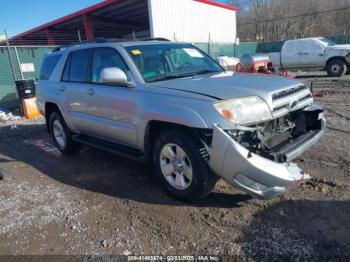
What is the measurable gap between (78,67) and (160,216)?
293 centimetres

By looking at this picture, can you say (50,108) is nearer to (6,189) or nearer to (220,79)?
(6,189)

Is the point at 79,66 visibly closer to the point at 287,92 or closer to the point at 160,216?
the point at 160,216

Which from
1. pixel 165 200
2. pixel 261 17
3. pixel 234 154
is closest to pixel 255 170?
pixel 234 154

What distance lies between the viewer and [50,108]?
6.16m

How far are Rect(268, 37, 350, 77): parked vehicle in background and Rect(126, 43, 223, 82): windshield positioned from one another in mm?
12021

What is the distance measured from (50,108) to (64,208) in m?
2.83

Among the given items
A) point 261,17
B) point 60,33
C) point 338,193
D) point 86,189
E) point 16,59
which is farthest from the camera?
point 261,17

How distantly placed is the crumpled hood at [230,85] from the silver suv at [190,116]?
1 cm

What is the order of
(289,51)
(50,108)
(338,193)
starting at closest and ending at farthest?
(338,193) → (50,108) → (289,51)

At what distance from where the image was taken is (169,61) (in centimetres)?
445

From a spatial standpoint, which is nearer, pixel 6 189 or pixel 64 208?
pixel 64 208

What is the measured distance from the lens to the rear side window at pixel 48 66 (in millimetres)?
5838

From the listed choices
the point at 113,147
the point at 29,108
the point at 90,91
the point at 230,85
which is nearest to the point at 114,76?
the point at 90,91

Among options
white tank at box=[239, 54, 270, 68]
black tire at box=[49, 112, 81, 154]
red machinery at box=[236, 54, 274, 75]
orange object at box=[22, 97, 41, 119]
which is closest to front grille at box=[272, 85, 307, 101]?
black tire at box=[49, 112, 81, 154]
